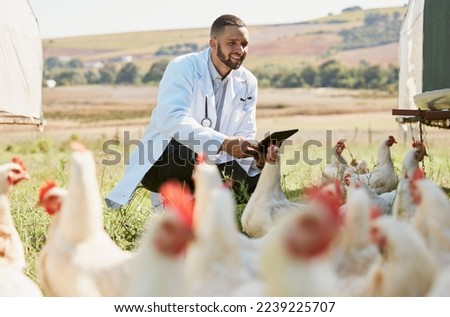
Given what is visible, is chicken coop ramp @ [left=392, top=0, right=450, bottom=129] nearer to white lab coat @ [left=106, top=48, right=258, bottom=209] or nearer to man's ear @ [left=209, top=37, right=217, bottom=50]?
white lab coat @ [left=106, top=48, right=258, bottom=209]

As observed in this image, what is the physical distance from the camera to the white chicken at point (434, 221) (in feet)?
7.77

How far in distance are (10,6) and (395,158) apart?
460cm

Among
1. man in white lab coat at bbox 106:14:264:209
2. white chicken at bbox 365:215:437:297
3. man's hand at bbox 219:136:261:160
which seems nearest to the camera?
white chicken at bbox 365:215:437:297

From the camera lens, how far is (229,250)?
186 centimetres

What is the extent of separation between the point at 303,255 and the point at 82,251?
101 centimetres

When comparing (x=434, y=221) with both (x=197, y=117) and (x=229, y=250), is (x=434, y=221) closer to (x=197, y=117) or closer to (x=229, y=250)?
(x=229, y=250)

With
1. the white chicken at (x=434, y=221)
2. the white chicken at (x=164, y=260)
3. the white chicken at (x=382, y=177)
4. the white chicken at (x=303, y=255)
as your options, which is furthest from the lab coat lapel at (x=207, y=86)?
the white chicken at (x=303, y=255)

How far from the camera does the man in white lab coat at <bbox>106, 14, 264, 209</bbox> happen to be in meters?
4.56

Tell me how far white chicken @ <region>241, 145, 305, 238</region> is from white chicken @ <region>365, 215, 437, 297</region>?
147cm

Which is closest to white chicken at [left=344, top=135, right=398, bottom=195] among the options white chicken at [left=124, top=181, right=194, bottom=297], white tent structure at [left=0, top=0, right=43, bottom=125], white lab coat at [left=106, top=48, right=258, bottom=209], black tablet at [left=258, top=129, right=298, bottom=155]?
white lab coat at [left=106, top=48, right=258, bottom=209]

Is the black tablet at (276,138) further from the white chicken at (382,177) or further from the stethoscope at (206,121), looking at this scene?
the white chicken at (382,177)

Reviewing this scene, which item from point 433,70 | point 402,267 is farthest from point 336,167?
point 402,267
